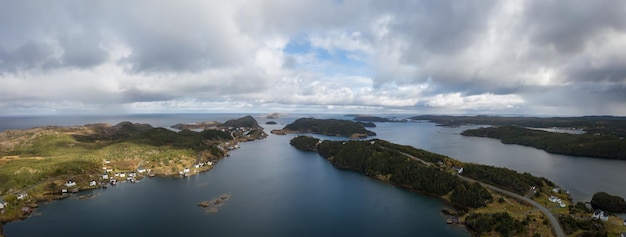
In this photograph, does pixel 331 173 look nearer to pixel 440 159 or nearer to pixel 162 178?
pixel 440 159

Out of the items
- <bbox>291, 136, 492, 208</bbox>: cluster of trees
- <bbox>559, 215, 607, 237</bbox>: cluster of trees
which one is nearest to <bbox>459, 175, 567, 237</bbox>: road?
<bbox>559, 215, 607, 237</bbox>: cluster of trees

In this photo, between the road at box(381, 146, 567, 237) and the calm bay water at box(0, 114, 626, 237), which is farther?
the calm bay water at box(0, 114, 626, 237)

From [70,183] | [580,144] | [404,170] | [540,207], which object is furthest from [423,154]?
[70,183]

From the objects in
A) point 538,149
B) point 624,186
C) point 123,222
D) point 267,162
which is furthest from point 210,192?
point 538,149

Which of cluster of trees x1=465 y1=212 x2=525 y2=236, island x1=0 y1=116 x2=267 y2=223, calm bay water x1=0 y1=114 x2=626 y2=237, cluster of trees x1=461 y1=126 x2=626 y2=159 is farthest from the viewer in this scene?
cluster of trees x1=461 y1=126 x2=626 y2=159

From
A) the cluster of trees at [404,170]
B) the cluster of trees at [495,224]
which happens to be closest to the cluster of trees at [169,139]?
the cluster of trees at [404,170]

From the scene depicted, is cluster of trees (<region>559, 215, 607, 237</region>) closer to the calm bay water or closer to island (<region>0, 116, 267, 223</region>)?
the calm bay water

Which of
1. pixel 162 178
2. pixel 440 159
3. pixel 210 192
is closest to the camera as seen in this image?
pixel 210 192
